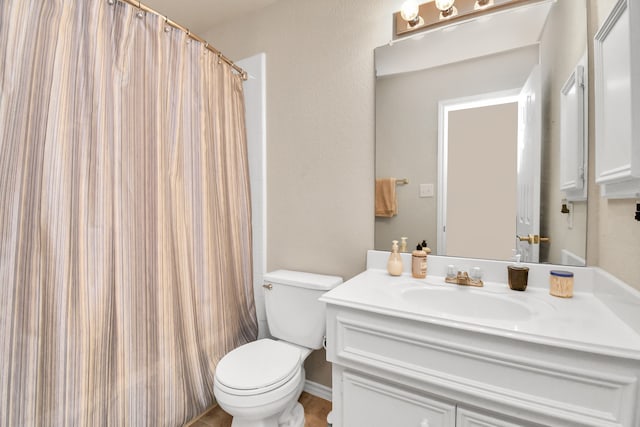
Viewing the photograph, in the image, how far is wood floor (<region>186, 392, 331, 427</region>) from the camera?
59.7 inches

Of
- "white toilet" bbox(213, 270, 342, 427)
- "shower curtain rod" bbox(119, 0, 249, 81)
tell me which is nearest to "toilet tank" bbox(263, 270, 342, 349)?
"white toilet" bbox(213, 270, 342, 427)

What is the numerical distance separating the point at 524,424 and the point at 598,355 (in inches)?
11.7

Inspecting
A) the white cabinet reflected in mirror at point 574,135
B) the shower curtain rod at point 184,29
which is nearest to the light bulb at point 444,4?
the white cabinet reflected in mirror at point 574,135

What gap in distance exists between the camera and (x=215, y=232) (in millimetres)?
1632

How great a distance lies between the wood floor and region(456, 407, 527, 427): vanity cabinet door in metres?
0.90

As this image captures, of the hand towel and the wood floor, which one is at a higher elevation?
the hand towel

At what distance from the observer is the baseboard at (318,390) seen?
170 centimetres

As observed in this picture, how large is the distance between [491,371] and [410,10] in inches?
60.9

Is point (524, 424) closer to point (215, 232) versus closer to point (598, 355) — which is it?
point (598, 355)

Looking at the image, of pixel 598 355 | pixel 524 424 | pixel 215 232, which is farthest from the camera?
pixel 215 232

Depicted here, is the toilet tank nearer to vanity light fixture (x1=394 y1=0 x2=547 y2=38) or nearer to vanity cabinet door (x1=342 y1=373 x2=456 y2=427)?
vanity cabinet door (x1=342 y1=373 x2=456 y2=427)

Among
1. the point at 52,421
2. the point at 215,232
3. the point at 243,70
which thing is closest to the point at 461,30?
the point at 243,70

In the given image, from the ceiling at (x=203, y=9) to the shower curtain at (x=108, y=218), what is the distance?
55 centimetres

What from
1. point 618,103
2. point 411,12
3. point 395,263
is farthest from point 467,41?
point 395,263
